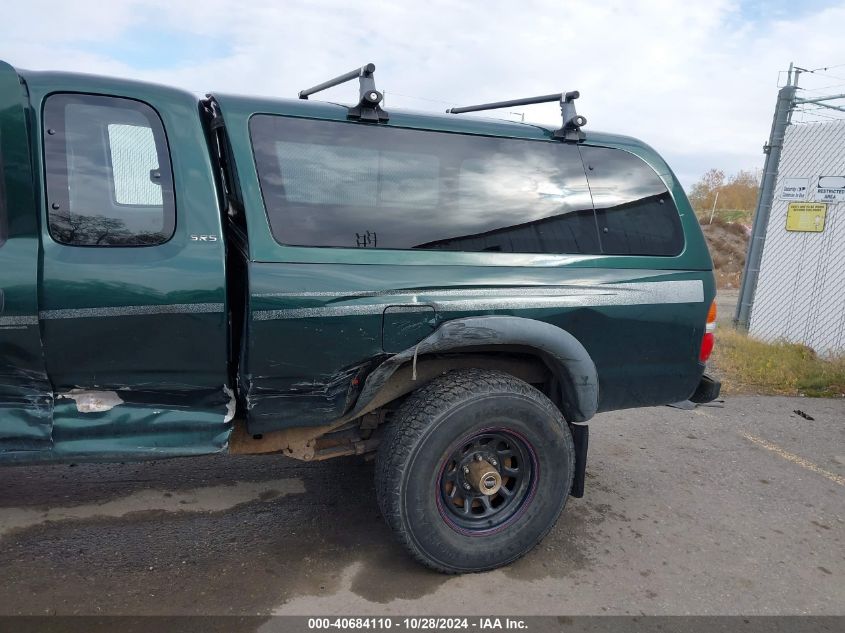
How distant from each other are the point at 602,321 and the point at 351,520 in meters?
1.72

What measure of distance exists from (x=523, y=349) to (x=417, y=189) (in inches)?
35.9

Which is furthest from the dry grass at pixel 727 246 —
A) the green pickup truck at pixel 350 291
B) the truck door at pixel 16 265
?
the truck door at pixel 16 265

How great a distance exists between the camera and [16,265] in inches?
91.4

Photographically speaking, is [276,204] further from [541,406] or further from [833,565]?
[833,565]

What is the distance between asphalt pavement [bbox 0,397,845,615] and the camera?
2764 millimetres

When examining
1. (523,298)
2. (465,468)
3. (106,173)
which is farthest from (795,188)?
(106,173)

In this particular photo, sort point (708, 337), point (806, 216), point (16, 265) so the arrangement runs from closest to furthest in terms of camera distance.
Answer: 1. point (16, 265)
2. point (708, 337)
3. point (806, 216)

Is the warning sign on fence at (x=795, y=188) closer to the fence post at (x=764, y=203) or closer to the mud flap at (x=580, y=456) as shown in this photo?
the fence post at (x=764, y=203)

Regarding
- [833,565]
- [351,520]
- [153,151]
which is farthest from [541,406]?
[153,151]

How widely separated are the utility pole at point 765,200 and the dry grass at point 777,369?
1.97ft

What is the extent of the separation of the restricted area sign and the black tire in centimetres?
605

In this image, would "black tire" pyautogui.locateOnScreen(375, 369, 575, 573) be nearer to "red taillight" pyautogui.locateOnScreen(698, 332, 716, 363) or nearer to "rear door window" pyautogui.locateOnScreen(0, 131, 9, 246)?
"red taillight" pyautogui.locateOnScreen(698, 332, 716, 363)

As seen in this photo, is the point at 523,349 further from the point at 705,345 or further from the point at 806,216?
the point at 806,216

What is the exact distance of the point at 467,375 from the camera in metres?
2.94
